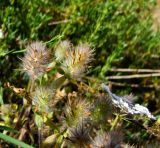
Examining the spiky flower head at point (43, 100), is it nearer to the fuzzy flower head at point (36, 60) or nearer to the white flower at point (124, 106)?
the fuzzy flower head at point (36, 60)

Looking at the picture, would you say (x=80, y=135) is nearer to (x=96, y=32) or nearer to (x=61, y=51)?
(x=61, y=51)

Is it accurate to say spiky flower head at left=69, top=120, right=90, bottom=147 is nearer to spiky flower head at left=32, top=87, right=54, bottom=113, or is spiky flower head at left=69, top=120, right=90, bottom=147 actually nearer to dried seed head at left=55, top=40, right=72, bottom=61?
spiky flower head at left=32, top=87, right=54, bottom=113

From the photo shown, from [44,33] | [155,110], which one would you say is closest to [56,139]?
[44,33]

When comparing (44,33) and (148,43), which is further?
(148,43)

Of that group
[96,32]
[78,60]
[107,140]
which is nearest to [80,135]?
[107,140]

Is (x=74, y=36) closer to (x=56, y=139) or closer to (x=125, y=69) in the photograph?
(x=125, y=69)

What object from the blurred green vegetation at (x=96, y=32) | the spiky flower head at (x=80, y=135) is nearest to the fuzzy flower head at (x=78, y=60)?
the spiky flower head at (x=80, y=135)
